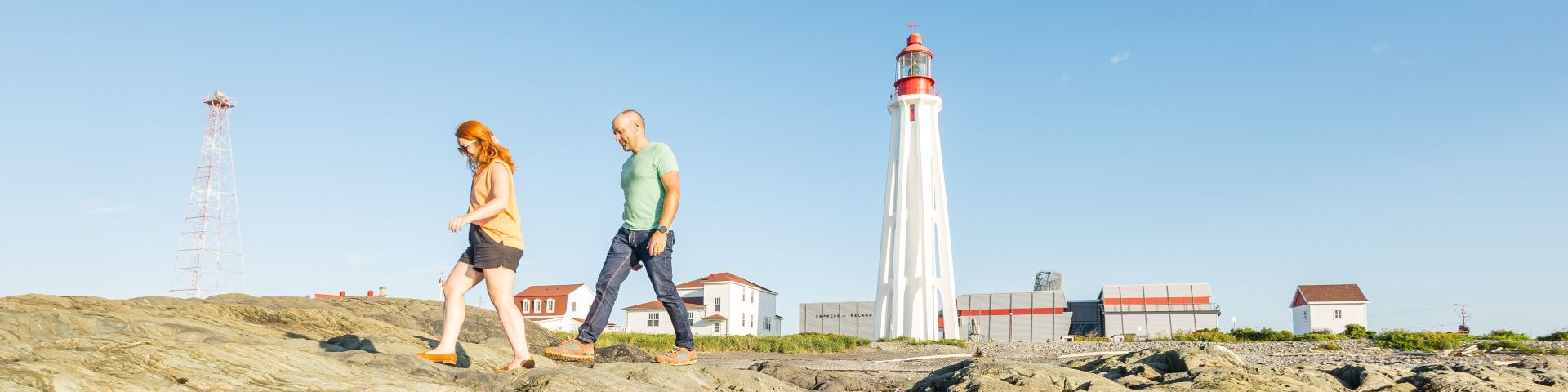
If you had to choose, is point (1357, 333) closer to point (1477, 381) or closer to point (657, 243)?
point (1477, 381)

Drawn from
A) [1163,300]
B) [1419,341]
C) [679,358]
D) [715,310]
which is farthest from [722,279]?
[679,358]

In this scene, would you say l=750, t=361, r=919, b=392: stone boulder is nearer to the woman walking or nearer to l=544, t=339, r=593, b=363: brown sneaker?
l=544, t=339, r=593, b=363: brown sneaker

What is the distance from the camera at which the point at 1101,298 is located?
54031 millimetres

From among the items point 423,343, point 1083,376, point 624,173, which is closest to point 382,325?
point 423,343

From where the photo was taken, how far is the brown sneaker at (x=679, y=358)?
23.3 feet

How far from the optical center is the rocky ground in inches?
161

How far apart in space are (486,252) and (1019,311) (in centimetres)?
4899

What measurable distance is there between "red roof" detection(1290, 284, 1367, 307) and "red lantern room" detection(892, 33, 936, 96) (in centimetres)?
2768

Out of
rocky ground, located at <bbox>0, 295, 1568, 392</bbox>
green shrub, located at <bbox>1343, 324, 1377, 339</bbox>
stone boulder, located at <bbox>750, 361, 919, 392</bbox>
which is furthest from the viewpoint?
green shrub, located at <bbox>1343, 324, 1377, 339</bbox>

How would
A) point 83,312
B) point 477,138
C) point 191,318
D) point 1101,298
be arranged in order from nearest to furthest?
point 477,138
point 83,312
point 191,318
point 1101,298

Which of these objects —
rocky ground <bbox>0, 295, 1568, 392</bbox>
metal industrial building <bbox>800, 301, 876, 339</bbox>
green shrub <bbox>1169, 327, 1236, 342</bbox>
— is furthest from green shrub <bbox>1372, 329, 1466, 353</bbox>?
metal industrial building <bbox>800, 301, 876, 339</bbox>

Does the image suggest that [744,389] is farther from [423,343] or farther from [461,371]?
[423,343]

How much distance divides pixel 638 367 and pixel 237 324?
4157mm

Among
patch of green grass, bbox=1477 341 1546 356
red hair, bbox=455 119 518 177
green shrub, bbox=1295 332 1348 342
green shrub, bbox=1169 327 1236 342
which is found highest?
red hair, bbox=455 119 518 177
